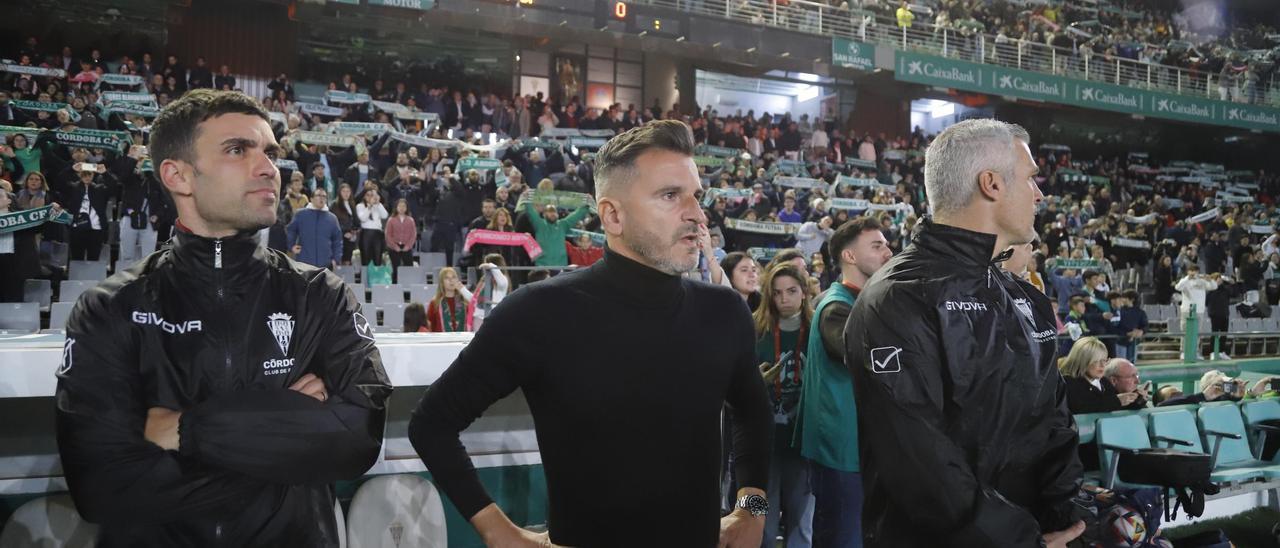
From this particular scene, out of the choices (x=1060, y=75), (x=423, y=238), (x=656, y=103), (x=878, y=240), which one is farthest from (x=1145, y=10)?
(x=878, y=240)

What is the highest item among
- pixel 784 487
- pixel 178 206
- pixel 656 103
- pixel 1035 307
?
pixel 656 103

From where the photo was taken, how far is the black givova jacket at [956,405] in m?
1.77

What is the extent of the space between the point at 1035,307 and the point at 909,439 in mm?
524

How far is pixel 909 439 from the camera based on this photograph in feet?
5.86

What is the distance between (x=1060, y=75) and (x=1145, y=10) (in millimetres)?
9586

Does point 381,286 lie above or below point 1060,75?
below

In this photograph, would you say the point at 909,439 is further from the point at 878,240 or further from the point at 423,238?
the point at 423,238

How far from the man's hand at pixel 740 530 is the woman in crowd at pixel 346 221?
8413mm

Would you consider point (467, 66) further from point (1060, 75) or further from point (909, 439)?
point (909, 439)

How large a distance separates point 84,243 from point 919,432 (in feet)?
31.3

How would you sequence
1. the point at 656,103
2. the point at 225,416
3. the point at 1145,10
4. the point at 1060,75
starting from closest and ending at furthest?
1. the point at 225,416
2. the point at 656,103
3. the point at 1060,75
4. the point at 1145,10

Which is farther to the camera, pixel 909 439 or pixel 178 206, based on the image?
pixel 178 206

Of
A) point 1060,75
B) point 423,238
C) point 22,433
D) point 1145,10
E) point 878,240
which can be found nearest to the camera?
point 22,433

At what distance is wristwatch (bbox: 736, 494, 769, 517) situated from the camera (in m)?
1.93
